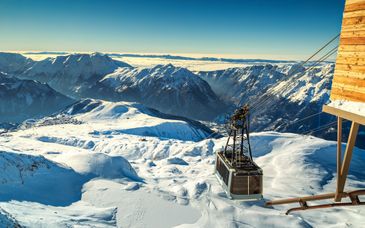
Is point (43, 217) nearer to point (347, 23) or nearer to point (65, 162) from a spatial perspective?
point (65, 162)

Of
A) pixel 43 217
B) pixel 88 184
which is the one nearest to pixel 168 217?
pixel 43 217

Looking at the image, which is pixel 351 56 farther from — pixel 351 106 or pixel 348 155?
pixel 348 155

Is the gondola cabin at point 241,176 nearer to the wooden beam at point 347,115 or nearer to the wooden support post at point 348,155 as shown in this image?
Answer: the wooden beam at point 347,115

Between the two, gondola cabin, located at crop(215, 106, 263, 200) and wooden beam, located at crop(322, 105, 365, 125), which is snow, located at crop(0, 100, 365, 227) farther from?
wooden beam, located at crop(322, 105, 365, 125)

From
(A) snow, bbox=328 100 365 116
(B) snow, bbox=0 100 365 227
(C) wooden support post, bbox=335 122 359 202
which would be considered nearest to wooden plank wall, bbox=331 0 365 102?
(A) snow, bbox=328 100 365 116

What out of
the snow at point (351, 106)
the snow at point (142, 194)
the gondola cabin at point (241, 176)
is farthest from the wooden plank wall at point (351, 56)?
the snow at point (142, 194)
